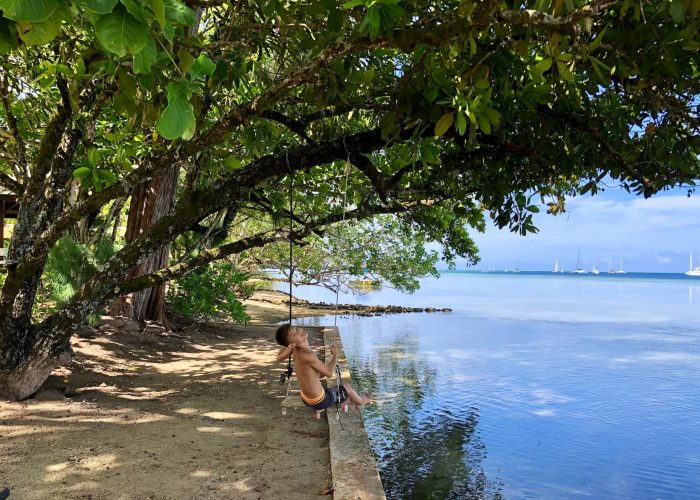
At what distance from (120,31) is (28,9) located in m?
0.24

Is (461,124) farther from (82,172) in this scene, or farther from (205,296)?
(205,296)

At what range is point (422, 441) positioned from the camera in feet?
24.9

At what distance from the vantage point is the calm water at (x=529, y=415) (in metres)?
6.79

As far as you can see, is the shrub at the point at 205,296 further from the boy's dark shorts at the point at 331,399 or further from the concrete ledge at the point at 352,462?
the boy's dark shorts at the point at 331,399

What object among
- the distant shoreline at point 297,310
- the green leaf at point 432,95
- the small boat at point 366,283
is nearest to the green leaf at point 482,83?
the green leaf at point 432,95

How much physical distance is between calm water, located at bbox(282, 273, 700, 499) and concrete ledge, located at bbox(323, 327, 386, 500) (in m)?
0.93

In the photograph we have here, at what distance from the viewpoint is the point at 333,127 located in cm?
673

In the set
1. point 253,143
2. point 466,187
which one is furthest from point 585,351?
point 253,143

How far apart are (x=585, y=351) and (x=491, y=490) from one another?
13.1m

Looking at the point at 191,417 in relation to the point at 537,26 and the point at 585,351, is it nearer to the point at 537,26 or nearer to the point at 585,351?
the point at 537,26

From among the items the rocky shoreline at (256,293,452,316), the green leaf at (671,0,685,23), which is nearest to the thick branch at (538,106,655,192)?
the green leaf at (671,0,685,23)

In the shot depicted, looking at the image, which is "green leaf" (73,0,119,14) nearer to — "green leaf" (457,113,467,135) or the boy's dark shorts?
"green leaf" (457,113,467,135)

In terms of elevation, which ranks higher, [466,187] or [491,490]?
[466,187]

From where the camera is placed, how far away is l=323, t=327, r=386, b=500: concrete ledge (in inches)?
155
